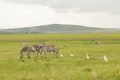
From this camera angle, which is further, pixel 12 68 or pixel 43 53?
pixel 43 53

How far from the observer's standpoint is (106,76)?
17703 millimetres

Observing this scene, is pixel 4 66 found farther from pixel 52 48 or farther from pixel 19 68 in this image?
pixel 52 48

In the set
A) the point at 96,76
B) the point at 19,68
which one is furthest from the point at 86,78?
the point at 19,68

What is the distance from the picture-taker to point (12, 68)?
2384 centimetres

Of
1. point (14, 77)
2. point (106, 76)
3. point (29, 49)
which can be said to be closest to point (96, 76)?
point (106, 76)

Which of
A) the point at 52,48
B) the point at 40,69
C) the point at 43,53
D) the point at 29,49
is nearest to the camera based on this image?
the point at 40,69

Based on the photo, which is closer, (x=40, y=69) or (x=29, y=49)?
(x=40, y=69)

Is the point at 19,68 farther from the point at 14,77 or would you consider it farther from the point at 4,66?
the point at 14,77

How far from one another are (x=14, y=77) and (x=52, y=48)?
14578 mm

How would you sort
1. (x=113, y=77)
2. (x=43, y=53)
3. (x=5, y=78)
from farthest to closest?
(x=43, y=53) → (x=5, y=78) → (x=113, y=77)

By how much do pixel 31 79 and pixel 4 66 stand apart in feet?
25.5

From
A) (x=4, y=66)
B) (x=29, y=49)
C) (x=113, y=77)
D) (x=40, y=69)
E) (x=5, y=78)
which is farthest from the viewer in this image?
(x=29, y=49)

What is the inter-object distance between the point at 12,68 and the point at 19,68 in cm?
64

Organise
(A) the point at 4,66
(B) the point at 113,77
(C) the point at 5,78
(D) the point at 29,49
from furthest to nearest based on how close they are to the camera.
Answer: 1. (D) the point at 29,49
2. (A) the point at 4,66
3. (C) the point at 5,78
4. (B) the point at 113,77
